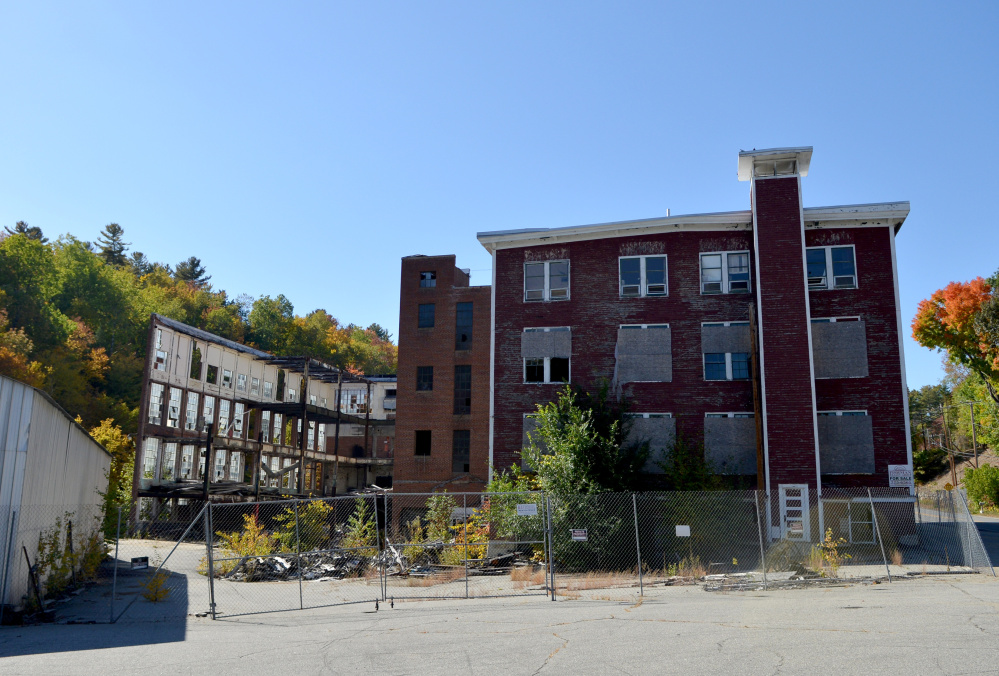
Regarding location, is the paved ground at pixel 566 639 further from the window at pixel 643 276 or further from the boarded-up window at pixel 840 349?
the window at pixel 643 276

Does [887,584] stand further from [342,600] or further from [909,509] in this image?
[342,600]

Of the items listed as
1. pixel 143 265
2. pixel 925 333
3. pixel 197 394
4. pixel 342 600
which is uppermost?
pixel 143 265

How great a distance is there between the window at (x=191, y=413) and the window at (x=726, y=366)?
1442 inches

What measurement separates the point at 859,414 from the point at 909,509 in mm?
3701

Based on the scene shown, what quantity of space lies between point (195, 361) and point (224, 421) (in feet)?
18.2

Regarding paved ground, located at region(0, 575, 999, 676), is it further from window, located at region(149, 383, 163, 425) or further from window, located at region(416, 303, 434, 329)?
window, located at region(149, 383, 163, 425)

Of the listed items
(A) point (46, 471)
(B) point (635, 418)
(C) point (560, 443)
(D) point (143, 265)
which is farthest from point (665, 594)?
(D) point (143, 265)

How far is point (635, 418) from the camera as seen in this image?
3120 cm

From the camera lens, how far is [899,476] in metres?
28.6

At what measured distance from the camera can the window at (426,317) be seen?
40844 mm

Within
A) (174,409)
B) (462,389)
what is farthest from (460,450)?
(174,409)

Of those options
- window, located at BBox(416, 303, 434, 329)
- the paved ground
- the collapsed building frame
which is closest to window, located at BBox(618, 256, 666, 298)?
window, located at BBox(416, 303, 434, 329)

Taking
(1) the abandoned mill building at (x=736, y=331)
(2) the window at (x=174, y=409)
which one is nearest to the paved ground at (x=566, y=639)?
(1) the abandoned mill building at (x=736, y=331)

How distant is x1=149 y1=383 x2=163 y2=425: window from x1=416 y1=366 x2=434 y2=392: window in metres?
19.7
